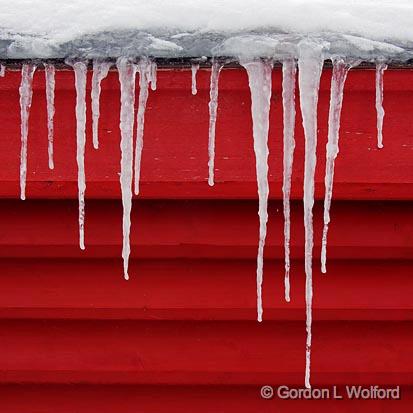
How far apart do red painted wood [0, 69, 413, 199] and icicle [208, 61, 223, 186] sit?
15mm

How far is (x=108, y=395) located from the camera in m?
1.72

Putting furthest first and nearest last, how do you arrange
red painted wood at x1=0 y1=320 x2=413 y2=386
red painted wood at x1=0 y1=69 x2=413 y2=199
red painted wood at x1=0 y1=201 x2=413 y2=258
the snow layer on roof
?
red painted wood at x1=0 y1=320 x2=413 y2=386 < red painted wood at x1=0 y1=201 x2=413 y2=258 < red painted wood at x1=0 y1=69 x2=413 y2=199 < the snow layer on roof

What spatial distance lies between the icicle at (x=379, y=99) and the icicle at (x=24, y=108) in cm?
70

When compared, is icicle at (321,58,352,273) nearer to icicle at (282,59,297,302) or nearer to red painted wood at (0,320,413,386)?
icicle at (282,59,297,302)

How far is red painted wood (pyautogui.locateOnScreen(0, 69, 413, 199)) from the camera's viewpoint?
1247mm

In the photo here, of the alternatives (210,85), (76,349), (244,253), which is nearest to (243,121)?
(210,85)

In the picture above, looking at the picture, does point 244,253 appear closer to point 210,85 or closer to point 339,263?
point 339,263

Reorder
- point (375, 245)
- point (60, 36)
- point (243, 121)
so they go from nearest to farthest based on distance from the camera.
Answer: point (60, 36), point (243, 121), point (375, 245)

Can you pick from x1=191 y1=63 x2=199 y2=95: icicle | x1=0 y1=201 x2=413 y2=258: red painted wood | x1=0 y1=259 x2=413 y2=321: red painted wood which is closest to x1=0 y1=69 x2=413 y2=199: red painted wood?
x1=191 y1=63 x2=199 y2=95: icicle

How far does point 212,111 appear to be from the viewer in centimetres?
125

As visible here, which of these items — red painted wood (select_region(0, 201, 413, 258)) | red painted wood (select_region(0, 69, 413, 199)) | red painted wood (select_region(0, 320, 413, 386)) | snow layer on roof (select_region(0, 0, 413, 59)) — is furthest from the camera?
red painted wood (select_region(0, 320, 413, 386))

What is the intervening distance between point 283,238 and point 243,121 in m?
0.41

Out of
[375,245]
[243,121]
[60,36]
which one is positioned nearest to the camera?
[60,36]

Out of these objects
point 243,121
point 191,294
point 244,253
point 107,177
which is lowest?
point 191,294
